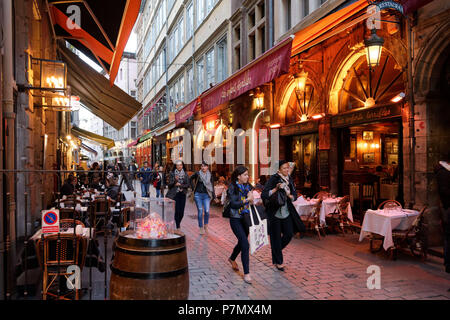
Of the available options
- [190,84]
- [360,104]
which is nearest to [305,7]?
[360,104]

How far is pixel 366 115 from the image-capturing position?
884 centimetres

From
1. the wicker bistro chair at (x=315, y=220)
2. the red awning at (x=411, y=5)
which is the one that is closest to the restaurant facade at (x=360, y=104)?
the red awning at (x=411, y=5)

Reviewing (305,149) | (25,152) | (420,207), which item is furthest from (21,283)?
(305,149)

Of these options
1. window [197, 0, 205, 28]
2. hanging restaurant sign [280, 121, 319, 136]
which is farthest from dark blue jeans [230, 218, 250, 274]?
window [197, 0, 205, 28]

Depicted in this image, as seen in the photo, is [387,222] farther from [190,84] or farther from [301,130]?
[190,84]

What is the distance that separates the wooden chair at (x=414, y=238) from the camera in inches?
261

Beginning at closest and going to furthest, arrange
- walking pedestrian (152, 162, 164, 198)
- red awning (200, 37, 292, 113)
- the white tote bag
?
walking pedestrian (152, 162, 164, 198) → the white tote bag → red awning (200, 37, 292, 113)

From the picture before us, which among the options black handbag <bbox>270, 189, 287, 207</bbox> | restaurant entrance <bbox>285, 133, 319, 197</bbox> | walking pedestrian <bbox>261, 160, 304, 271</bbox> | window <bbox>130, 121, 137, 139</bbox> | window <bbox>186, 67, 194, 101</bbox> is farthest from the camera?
window <bbox>130, 121, 137, 139</bbox>

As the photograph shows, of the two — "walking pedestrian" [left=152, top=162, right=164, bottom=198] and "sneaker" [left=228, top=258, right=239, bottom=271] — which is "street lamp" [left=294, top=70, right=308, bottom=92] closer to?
"walking pedestrian" [left=152, top=162, right=164, bottom=198]

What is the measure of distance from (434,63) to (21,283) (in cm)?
797

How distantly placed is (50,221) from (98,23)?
6.21 m

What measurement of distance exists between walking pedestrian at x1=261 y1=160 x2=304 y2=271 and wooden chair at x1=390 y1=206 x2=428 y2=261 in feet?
6.97

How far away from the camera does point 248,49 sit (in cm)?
1622

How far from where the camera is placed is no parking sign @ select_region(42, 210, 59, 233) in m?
4.34
